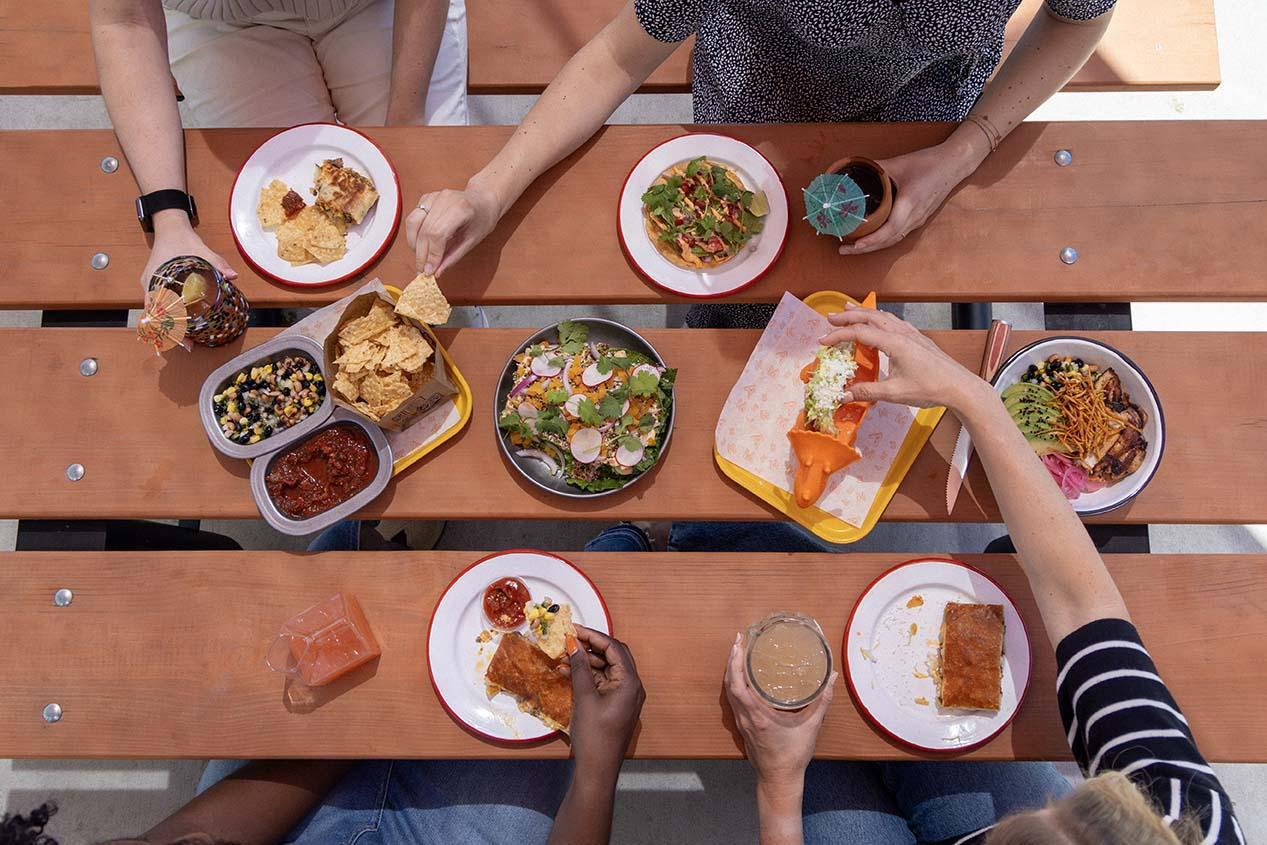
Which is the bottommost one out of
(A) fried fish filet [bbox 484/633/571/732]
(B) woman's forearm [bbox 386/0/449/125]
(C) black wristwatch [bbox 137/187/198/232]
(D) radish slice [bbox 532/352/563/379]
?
(A) fried fish filet [bbox 484/633/571/732]

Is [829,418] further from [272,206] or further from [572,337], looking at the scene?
[272,206]

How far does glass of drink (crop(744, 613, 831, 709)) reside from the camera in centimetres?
154

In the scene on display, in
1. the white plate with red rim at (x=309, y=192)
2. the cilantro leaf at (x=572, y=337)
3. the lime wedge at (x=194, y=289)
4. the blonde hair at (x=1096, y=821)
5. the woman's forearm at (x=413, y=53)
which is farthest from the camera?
the woman's forearm at (x=413, y=53)

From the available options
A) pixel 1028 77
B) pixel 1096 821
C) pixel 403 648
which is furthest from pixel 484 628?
pixel 1028 77

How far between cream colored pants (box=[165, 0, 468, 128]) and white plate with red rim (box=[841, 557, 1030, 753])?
5.79 feet

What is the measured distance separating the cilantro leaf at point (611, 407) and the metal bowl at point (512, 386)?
12cm

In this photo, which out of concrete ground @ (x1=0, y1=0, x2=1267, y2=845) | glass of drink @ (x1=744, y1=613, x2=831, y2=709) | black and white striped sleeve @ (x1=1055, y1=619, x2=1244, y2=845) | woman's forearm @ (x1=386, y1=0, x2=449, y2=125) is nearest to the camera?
black and white striped sleeve @ (x1=1055, y1=619, x2=1244, y2=845)

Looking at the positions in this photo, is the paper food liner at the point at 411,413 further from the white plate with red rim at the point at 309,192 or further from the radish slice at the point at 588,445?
the radish slice at the point at 588,445

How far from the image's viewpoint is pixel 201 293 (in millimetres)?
1655

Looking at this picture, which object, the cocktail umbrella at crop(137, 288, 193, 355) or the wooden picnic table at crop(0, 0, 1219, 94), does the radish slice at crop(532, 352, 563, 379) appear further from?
the wooden picnic table at crop(0, 0, 1219, 94)

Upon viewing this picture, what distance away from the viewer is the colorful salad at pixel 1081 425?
5.50ft

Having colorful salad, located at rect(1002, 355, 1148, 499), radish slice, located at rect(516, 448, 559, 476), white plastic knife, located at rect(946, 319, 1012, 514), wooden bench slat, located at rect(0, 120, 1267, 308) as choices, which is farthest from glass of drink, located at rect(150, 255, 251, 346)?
colorful salad, located at rect(1002, 355, 1148, 499)

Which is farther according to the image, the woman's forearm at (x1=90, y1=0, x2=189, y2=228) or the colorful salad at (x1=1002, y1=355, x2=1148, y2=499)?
the woman's forearm at (x1=90, y1=0, x2=189, y2=228)

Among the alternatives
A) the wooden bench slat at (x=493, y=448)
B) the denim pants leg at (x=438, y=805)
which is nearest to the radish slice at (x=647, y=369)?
the wooden bench slat at (x=493, y=448)
